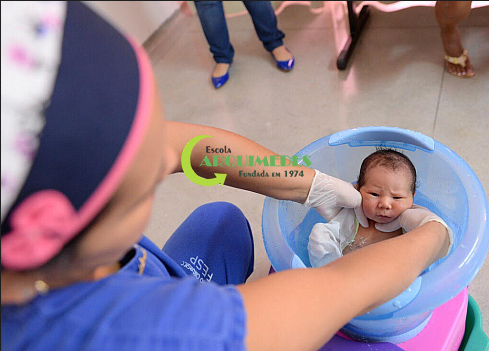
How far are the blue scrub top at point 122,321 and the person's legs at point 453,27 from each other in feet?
4.59

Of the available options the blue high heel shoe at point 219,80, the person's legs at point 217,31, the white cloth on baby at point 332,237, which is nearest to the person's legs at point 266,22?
the person's legs at point 217,31

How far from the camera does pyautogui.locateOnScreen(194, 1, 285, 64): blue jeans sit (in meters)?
1.75

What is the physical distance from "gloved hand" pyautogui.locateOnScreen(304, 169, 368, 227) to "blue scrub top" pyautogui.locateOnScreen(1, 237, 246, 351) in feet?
1.62

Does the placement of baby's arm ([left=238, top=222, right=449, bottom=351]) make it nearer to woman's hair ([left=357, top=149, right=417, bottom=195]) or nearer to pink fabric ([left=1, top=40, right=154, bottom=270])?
pink fabric ([left=1, top=40, right=154, bottom=270])

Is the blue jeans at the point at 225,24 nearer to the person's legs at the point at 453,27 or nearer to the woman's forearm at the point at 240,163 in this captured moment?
the person's legs at the point at 453,27

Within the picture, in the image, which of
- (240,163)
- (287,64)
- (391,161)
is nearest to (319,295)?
(240,163)

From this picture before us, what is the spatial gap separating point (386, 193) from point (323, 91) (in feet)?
2.61

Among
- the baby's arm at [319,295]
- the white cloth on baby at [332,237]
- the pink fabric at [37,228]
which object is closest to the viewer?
the pink fabric at [37,228]

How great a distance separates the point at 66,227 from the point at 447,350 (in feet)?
2.57

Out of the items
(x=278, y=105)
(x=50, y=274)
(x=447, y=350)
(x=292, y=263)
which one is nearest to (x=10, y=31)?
(x=50, y=274)

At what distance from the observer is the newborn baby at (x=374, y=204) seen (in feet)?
3.15

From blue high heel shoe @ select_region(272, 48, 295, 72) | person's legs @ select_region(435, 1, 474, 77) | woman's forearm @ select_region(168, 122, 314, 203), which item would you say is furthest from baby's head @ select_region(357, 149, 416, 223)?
blue high heel shoe @ select_region(272, 48, 295, 72)

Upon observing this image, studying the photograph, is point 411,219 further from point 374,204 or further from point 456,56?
point 456,56

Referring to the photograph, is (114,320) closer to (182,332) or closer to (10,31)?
(182,332)
